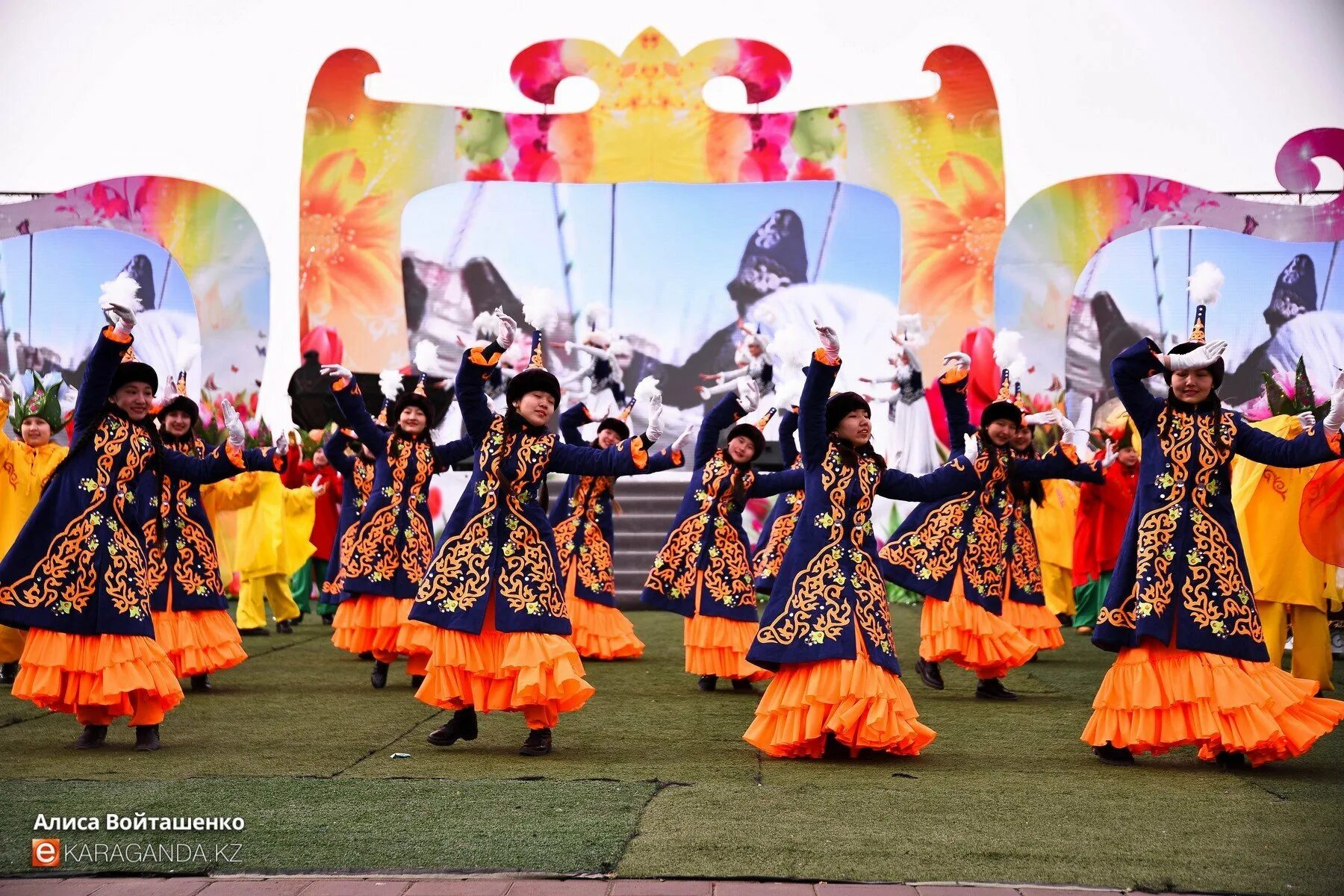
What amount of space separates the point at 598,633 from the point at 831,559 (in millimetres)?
4195

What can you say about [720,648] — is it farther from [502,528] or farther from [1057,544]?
[1057,544]

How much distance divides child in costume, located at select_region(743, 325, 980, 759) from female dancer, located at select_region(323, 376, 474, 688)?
2.91 metres

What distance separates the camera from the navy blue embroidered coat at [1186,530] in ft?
16.8

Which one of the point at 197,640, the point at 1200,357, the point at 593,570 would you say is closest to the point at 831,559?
the point at 1200,357

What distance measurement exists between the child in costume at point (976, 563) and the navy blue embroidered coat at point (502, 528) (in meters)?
2.36

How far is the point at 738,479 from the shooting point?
7.95 metres

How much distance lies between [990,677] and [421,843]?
4.38 meters

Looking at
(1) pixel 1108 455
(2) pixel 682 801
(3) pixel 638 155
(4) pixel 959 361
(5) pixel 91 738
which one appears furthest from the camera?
(3) pixel 638 155

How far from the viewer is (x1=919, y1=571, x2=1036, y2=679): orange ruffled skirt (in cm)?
734

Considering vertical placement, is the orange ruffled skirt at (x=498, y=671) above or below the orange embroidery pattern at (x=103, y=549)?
below

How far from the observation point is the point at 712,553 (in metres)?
8.05

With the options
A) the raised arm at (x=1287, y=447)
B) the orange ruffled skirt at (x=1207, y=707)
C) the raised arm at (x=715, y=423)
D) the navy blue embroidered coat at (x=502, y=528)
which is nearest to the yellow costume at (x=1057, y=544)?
the raised arm at (x=715, y=423)

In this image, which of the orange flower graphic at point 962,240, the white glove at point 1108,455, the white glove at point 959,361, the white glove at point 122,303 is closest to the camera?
the white glove at point 122,303

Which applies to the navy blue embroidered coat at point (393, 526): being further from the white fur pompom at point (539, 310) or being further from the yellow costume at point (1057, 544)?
the yellow costume at point (1057, 544)
